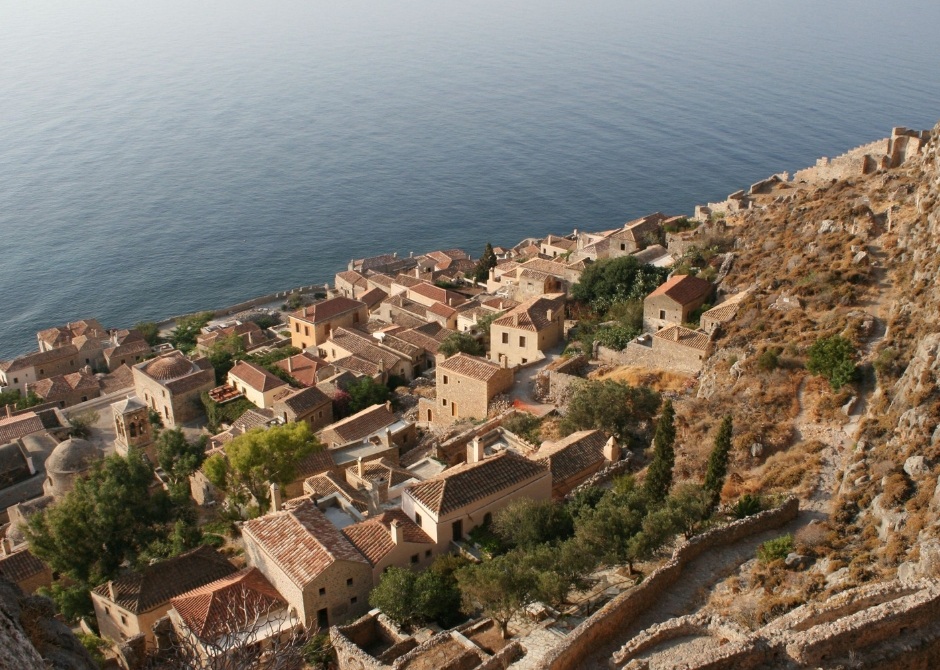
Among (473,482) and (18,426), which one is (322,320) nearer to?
(18,426)

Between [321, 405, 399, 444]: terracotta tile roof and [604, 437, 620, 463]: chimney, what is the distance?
9939 millimetres

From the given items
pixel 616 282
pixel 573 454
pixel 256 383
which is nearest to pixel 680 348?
pixel 573 454

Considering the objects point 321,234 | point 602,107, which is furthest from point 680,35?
point 321,234

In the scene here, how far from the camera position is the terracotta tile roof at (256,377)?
38.8 m

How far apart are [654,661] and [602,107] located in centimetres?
10660

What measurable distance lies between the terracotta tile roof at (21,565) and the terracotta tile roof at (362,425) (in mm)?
10527

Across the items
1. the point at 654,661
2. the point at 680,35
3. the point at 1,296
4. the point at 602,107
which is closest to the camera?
the point at 654,661

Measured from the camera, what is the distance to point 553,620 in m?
16.8

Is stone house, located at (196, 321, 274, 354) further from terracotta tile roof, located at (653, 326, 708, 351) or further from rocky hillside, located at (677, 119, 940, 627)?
rocky hillside, located at (677, 119, 940, 627)

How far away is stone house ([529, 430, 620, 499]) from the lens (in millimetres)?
24156

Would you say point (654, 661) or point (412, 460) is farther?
point (412, 460)

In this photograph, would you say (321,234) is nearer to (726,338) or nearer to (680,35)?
(726,338)

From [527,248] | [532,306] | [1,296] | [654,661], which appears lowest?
[1,296]

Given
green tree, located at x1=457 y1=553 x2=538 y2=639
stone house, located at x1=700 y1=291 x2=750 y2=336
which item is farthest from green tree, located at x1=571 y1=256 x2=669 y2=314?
green tree, located at x1=457 y1=553 x2=538 y2=639
